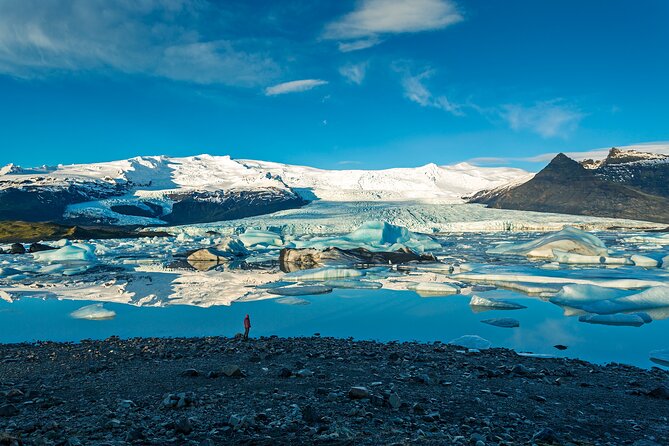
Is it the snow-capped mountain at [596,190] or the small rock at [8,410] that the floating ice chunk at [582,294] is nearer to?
the small rock at [8,410]

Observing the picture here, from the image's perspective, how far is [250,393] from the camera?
5.12 metres

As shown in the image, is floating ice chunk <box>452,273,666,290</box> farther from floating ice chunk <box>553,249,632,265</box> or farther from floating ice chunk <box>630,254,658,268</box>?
floating ice chunk <box>553,249,632,265</box>

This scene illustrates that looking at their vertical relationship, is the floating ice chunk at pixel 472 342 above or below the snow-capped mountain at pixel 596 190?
below

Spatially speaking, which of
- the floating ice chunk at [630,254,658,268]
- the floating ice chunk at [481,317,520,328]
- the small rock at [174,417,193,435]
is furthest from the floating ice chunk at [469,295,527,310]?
the floating ice chunk at [630,254,658,268]

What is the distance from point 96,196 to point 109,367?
87.3 metres

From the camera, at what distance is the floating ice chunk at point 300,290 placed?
13875 mm

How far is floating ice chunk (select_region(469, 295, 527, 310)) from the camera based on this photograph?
11.4 m

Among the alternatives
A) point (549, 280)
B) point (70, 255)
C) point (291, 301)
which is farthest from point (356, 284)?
point (70, 255)

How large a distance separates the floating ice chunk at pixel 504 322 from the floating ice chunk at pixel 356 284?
4946 millimetres

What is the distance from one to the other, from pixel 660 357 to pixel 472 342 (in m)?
2.61

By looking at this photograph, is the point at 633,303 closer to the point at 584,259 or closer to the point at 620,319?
the point at 620,319

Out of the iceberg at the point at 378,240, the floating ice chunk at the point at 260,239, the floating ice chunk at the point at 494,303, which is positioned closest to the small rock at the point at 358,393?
the floating ice chunk at the point at 494,303

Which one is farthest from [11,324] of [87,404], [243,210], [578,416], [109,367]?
[243,210]

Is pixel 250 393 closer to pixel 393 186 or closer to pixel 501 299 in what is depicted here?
pixel 501 299
